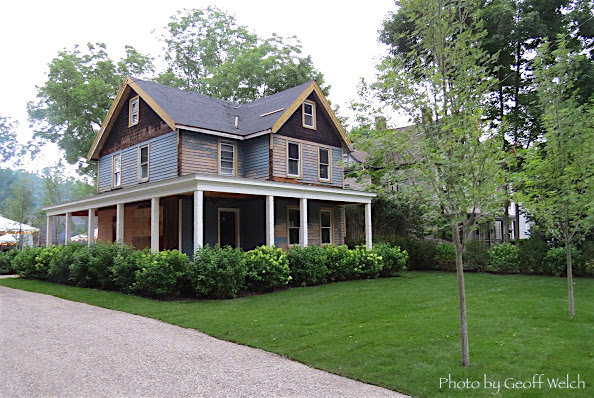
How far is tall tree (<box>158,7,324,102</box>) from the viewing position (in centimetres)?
3080

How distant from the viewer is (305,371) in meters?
5.63

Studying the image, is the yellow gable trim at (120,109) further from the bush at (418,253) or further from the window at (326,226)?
the bush at (418,253)

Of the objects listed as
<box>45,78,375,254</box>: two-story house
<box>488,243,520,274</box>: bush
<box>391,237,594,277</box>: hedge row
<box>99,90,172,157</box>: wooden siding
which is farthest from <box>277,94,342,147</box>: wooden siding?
<box>488,243,520,274</box>: bush

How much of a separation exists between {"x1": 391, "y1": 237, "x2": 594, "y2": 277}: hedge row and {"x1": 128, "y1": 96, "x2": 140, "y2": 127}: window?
1379 cm

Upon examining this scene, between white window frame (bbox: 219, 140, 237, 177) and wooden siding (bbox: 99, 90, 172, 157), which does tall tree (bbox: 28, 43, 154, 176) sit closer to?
wooden siding (bbox: 99, 90, 172, 157)

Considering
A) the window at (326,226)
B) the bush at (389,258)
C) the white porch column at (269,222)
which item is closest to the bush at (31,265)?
the white porch column at (269,222)

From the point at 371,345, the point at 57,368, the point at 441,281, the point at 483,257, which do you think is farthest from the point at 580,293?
the point at 57,368

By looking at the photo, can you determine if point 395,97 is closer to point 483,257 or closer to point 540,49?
point 540,49

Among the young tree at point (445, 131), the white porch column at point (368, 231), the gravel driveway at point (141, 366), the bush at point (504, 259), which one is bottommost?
the gravel driveway at point (141, 366)

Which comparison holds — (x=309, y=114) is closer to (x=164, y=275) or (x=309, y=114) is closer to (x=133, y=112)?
(x=133, y=112)

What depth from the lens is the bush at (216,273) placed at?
1173 cm

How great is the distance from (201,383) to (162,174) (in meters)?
13.8

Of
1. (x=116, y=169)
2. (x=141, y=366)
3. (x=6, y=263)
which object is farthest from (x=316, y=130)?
(x=6, y=263)

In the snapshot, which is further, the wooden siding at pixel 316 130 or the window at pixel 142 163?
the wooden siding at pixel 316 130
